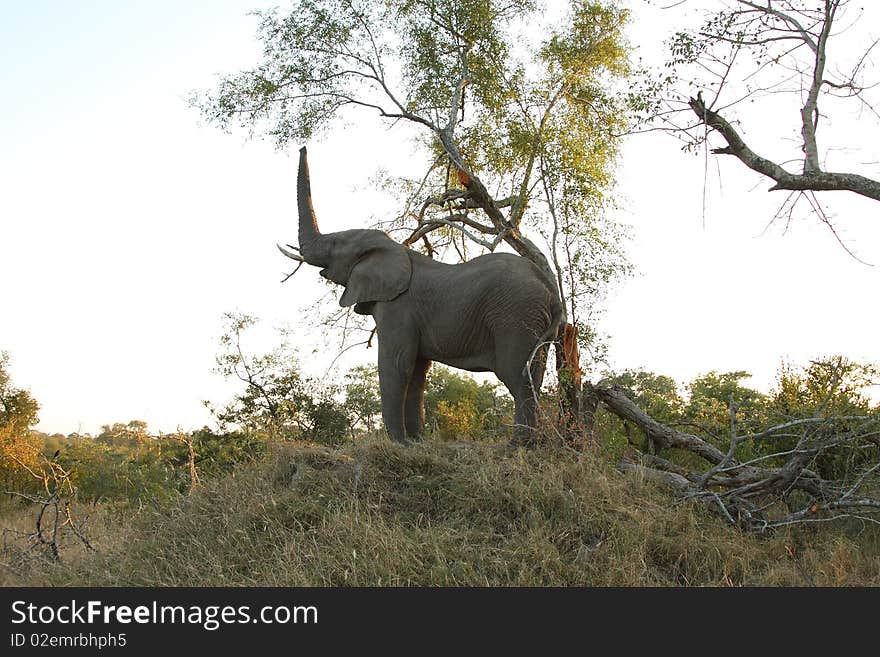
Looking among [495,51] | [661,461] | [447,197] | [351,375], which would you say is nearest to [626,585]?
[661,461]

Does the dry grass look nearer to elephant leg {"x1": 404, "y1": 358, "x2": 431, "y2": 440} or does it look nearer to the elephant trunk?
elephant leg {"x1": 404, "y1": 358, "x2": 431, "y2": 440}

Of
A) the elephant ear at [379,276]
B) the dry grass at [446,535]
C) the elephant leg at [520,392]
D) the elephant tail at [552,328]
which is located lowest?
the dry grass at [446,535]

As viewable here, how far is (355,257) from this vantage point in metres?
10.1

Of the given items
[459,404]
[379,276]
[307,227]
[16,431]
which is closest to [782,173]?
[379,276]

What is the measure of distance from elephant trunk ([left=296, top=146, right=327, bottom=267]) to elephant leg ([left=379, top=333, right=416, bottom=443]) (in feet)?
5.65

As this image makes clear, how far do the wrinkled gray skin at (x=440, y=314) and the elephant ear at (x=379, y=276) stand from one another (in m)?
0.01

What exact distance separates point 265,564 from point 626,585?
297 centimetres

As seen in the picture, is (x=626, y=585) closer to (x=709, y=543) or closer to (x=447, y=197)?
(x=709, y=543)

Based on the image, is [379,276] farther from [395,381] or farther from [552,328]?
[552,328]

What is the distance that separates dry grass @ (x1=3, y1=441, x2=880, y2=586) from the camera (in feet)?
21.0

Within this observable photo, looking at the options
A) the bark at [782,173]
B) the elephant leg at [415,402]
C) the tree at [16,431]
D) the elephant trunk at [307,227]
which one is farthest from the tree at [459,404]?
the tree at [16,431]

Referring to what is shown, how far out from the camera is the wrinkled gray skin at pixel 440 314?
8891 millimetres

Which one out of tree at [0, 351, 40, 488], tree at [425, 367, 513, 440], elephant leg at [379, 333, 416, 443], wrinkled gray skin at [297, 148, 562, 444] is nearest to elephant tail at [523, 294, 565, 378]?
wrinkled gray skin at [297, 148, 562, 444]

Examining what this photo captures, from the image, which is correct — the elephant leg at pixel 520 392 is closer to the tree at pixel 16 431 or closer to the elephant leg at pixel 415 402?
the elephant leg at pixel 415 402
